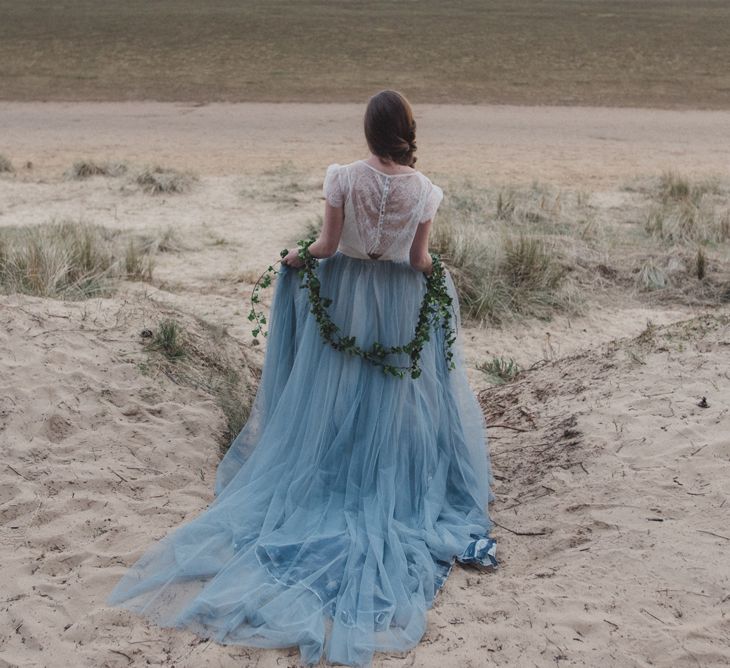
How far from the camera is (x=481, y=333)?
6957mm

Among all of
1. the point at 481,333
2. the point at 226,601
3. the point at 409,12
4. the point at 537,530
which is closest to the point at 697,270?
the point at 481,333

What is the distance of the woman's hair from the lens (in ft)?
11.3

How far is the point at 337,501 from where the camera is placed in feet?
12.6

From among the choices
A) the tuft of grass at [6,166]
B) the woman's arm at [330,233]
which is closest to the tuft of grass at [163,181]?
the tuft of grass at [6,166]

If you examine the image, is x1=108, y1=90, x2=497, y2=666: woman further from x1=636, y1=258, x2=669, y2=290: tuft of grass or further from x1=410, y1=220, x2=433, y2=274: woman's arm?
x1=636, y1=258, x2=669, y2=290: tuft of grass

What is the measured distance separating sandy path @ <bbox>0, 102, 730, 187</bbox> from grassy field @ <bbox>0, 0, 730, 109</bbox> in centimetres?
144

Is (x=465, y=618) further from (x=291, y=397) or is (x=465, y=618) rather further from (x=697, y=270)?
(x=697, y=270)

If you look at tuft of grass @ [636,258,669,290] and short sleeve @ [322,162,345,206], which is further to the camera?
tuft of grass @ [636,258,669,290]

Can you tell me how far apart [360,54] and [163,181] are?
14.7 metres

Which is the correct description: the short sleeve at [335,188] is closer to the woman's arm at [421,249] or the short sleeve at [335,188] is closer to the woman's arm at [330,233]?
the woman's arm at [330,233]

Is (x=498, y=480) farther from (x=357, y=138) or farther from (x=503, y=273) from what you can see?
(x=357, y=138)

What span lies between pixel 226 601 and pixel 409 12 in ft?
110

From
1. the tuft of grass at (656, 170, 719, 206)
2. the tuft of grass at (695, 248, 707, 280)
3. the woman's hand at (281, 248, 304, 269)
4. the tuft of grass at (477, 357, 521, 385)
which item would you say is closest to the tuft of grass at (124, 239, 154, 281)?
the tuft of grass at (477, 357, 521, 385)

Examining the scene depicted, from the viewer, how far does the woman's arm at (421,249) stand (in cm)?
375
